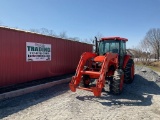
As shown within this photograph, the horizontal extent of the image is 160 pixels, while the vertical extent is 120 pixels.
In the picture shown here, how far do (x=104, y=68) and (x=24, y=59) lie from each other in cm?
432

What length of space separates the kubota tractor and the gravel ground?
0.46 m

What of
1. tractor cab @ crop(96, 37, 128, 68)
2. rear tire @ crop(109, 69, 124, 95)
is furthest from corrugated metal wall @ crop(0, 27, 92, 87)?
rear tire @ crop(109, 69, 124, 95)

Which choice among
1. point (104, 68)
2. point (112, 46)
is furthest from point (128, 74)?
point (104, 68)

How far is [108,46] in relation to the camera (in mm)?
9391

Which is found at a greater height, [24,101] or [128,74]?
[128,74]

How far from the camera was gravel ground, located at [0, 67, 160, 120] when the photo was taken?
528 cm

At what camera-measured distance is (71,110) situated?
18.5ft

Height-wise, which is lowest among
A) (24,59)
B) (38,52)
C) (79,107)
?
(79,107)

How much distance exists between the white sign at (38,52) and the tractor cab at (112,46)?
3.13 metres

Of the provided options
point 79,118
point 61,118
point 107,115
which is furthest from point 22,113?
point 107,115

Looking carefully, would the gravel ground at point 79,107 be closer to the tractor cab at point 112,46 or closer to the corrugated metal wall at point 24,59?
the corrugated metal wall at point 24,59

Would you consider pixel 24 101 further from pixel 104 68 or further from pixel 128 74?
pixel 128 74

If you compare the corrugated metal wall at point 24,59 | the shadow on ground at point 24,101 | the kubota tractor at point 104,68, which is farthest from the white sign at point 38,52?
the kubota tractor at point 104,68

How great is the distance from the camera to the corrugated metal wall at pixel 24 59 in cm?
821
